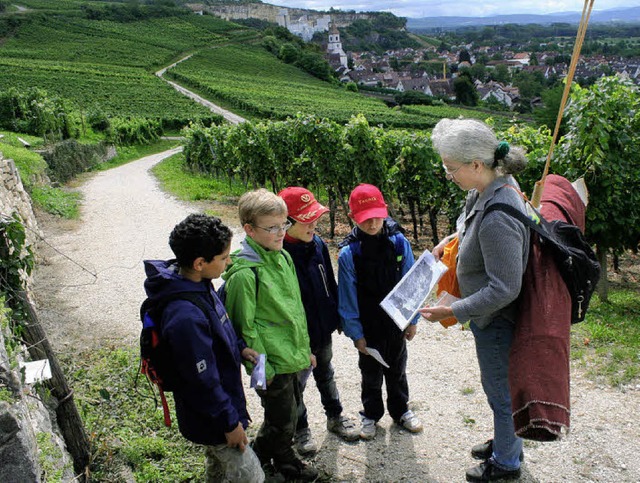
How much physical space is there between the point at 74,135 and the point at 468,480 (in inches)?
994

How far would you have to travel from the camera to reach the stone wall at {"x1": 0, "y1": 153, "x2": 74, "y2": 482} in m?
2.07

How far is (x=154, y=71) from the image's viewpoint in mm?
66938

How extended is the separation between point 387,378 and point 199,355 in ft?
5.89

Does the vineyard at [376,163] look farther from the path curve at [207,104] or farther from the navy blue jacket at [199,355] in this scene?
the path curve at [207,104]

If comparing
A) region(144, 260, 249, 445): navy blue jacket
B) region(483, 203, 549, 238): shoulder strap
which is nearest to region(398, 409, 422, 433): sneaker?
region(144, 260, 249, 445): navy blue jacket

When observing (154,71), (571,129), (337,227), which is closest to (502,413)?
(571,129)

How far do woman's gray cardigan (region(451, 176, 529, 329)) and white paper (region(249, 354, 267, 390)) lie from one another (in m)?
1.07

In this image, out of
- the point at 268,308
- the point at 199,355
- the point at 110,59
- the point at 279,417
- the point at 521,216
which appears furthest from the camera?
the point at 110,59

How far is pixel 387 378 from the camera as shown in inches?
146

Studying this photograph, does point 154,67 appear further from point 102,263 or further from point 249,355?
point 249,355

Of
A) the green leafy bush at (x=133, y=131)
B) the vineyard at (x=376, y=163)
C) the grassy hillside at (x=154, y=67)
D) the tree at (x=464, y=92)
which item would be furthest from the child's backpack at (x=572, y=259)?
the tree at (x=464, y=92)

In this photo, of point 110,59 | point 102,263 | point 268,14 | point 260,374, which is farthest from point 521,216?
point 268,14

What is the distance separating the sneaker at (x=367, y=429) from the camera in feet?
12.1

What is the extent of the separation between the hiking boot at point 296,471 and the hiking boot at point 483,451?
3.55 ft
